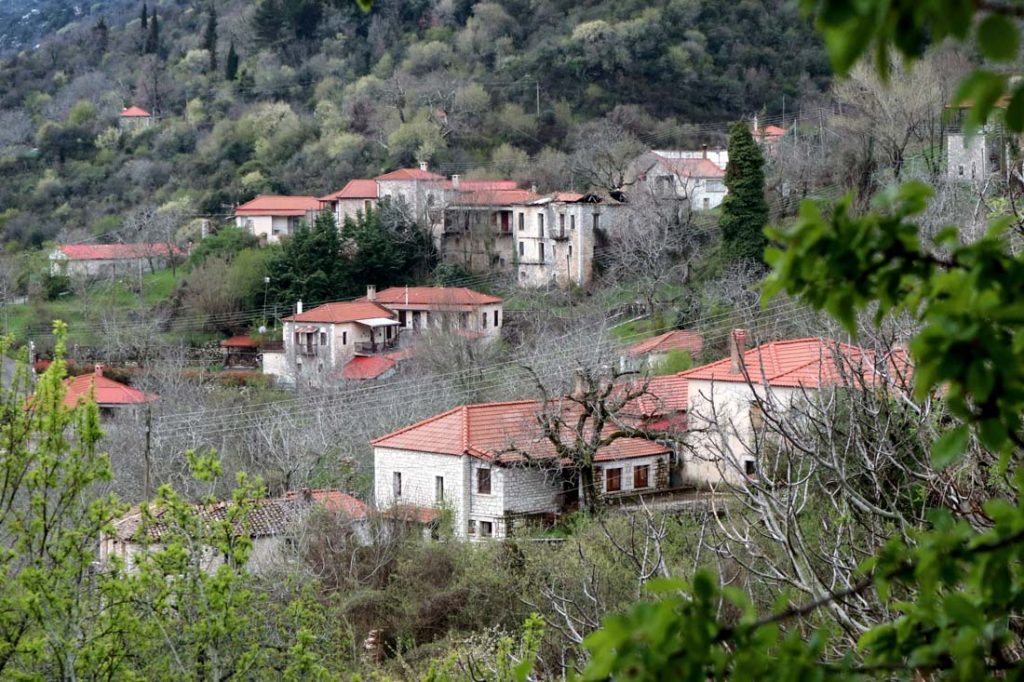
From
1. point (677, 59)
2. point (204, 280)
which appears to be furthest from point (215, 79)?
point (204, 280)

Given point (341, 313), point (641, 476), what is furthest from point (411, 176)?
point (641, 476)

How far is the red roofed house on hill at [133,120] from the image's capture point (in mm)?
72250

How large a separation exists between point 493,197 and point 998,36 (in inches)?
1928

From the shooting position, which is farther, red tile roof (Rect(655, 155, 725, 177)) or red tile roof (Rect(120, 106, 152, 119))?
red tile roof (Rect(120, 106, 152, 119))

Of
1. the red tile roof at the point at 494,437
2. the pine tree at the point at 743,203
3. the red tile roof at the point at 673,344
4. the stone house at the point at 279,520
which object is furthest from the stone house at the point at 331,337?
the stone house at the point at 279,520

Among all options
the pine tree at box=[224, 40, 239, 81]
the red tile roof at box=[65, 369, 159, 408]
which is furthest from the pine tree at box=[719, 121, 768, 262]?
the pine tree at box=[224, 40, 239, 81]

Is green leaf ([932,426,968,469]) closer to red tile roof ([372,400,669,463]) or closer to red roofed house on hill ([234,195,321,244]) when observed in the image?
red tile roof ([372,400,669,463])

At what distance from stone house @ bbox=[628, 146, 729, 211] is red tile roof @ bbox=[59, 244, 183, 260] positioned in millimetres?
17989

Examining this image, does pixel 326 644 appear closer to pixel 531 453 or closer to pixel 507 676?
pixel 507 676

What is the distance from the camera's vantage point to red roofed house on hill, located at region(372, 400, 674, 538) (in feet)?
77.0

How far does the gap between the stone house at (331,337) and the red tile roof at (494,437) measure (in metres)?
15.9

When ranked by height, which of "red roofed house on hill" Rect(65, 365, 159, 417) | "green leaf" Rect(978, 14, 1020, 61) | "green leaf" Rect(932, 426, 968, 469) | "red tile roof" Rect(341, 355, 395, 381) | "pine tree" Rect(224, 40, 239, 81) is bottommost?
"red tile roof" Rect(341, 355, 395, 381)

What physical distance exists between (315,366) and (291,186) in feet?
69.3

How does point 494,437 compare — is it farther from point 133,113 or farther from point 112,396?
point 133,113
